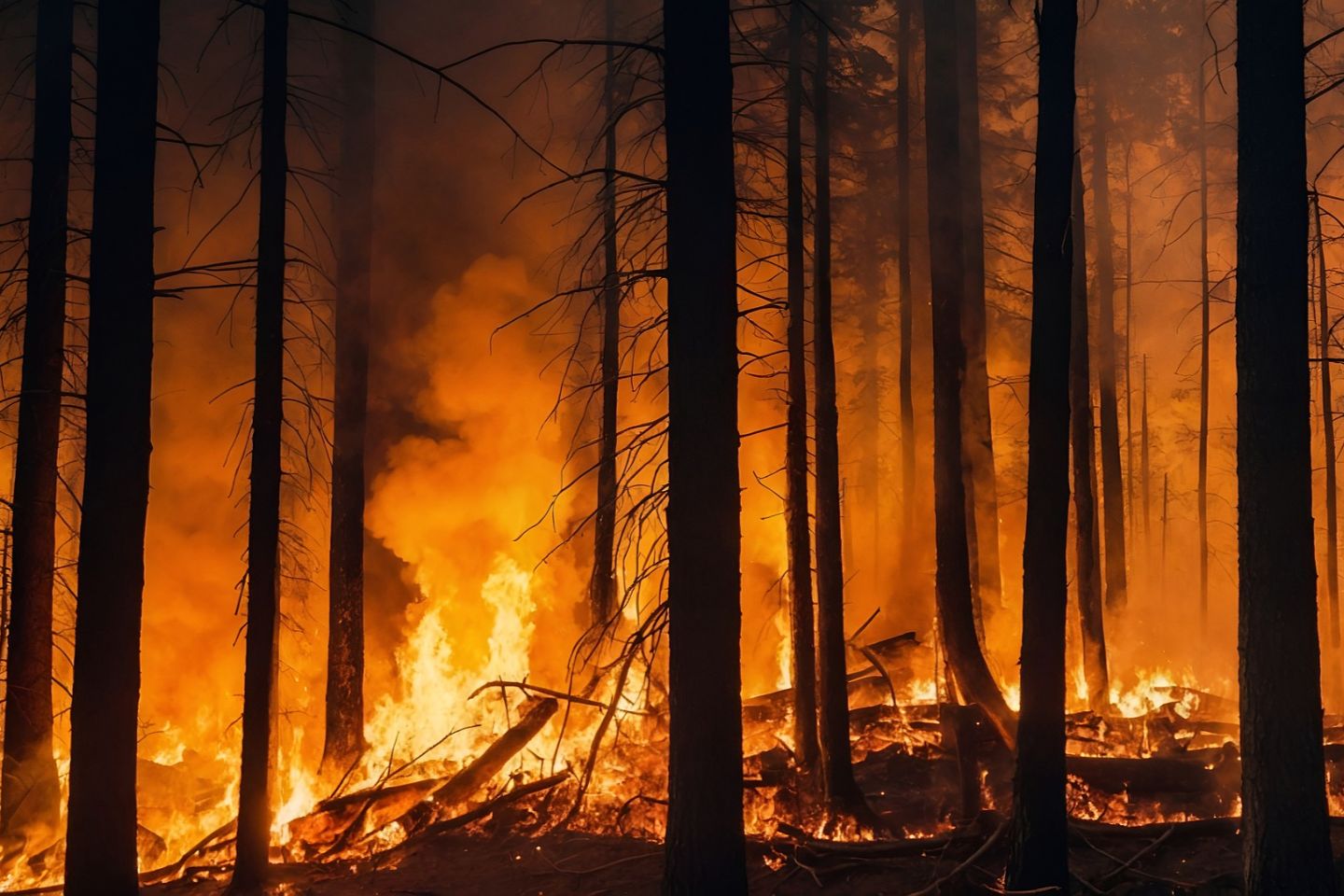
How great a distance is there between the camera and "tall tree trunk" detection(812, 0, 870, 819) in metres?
10.5

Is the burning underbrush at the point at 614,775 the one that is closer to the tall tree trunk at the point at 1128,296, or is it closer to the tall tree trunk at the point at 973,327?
the tall tree trunk at the point at 973,327

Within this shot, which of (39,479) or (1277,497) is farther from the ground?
(39,479)

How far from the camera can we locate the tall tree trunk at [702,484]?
600 cm

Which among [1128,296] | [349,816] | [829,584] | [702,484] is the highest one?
[1128,296]

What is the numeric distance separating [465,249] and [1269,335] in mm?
16236

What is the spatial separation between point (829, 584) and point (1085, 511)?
27.0 feet

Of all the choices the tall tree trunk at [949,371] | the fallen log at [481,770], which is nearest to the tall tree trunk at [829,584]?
the tall tree trunk at [949,371]

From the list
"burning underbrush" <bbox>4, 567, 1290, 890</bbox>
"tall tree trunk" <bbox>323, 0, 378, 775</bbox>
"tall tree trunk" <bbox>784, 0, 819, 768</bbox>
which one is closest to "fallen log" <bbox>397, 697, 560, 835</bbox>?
"burning underbrush" <bbox>4, 567, 1290, 890</bbox>

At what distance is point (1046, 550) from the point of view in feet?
24.5

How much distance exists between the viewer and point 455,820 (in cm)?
1116

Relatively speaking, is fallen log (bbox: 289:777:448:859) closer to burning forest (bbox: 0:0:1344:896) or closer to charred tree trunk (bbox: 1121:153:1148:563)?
burning forest (bbox: 0:0:1344:896)

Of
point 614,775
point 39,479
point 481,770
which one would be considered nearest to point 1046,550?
point 614,775

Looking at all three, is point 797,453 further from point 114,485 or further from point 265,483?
point 114,485

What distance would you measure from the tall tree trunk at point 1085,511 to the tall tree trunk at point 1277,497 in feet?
29.4
